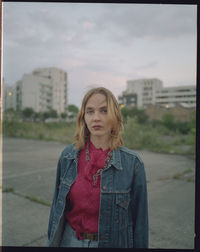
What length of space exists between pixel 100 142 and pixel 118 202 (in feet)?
1.39

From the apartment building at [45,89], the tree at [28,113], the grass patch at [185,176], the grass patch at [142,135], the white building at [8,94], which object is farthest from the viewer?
the tree at [28,113]

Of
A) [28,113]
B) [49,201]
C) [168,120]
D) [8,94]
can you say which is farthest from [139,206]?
[28,113]

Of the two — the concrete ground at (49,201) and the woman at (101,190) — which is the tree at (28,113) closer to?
the concrete ground at (49,201)

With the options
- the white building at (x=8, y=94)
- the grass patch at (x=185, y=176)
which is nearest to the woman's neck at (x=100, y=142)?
the white building at (x=8, y=94)

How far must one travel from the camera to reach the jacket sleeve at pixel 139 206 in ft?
4.84

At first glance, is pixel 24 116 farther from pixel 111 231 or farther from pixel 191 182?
pixel 111 231

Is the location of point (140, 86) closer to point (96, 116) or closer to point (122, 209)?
point (96, 116)

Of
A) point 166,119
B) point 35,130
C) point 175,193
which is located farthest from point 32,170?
point 35,130

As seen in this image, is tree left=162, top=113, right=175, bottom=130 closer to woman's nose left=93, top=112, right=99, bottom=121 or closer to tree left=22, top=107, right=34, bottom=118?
tree left=22, top=107, right=34, bottom=118

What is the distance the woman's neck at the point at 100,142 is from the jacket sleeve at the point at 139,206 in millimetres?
251

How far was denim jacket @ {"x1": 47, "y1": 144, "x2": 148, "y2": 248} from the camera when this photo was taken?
1443 mm

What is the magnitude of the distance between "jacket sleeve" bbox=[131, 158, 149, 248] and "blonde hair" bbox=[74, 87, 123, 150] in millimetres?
213

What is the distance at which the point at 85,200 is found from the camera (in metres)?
1.45

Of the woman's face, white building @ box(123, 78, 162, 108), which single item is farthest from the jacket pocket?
white building @ box(123, 78, 162, 108)
